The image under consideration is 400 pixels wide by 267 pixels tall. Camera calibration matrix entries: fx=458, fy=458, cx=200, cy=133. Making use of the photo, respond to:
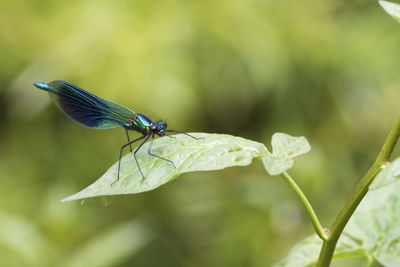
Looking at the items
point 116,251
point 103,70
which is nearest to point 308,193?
point 116,251

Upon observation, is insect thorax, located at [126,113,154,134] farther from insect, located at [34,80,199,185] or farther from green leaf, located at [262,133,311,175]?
green leaf, located at [262,133,311,175]

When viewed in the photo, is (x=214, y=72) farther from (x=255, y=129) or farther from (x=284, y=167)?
(x=284, y=167)

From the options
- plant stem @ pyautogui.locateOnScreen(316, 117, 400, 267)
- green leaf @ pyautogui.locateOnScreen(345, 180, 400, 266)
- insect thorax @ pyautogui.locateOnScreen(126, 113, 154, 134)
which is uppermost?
insect thorax @ pyautogui.locateOnScreen(126, 113, 154, 134)

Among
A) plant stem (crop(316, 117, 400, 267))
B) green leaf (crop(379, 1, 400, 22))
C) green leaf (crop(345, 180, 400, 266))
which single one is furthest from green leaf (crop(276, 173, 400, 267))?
green leaf (crop(379, 1, 400, 22))

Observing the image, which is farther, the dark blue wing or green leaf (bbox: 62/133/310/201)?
the dark blue wing

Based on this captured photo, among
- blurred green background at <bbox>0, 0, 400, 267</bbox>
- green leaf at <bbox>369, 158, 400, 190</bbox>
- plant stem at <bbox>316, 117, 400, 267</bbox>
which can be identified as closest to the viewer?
green leaf at <bbox>369, 158, 400, 190</bbox>

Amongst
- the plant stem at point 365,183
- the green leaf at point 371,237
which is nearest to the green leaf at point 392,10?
the plant stem at point 365,183
